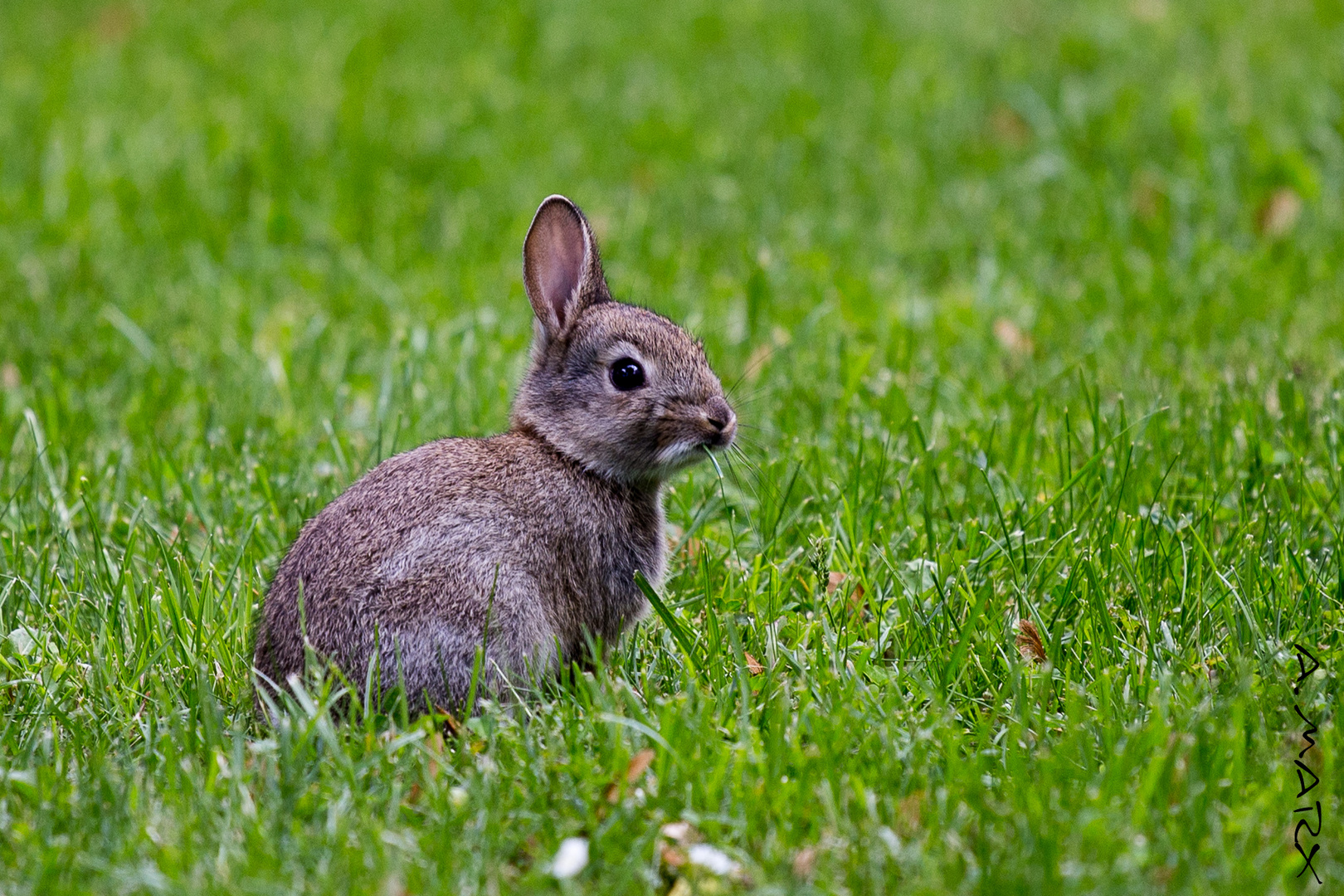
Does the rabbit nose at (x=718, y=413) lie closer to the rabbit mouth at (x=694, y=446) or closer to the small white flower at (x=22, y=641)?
A: the rabbit mouth at (x=694, y=446)

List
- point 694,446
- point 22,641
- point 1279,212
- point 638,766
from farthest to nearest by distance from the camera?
point 1279,212 < point 694,446 < point 22,641 < point 638,766

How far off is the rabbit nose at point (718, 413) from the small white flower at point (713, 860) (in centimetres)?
148

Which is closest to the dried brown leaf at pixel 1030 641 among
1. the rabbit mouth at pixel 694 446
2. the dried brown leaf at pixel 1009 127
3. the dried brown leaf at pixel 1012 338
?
the rabbit mouth at pixel 694 446

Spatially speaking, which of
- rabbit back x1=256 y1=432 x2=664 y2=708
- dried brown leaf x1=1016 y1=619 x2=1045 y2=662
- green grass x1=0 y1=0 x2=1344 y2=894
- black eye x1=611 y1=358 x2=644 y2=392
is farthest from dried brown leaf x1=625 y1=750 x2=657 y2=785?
black eye x1=611 y1=358 x2=644 y2=392

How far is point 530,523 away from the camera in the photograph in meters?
4.12

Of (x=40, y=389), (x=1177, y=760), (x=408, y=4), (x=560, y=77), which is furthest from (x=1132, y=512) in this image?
(x=408, y=4)

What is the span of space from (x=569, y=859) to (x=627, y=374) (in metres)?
1.73

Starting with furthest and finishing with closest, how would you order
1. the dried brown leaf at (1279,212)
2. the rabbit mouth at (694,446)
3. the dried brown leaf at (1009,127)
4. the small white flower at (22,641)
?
the dried brown leaf at (1009,127)
the dried brown leaf at (1279,212)
the rabbit mouth at (694,446)
the small white flower at (22,641)

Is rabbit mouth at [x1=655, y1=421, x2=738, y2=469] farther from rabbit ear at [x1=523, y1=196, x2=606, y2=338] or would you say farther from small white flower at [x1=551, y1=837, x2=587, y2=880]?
small white flower at [x1=551, y1=837, x2=587, y2=880]

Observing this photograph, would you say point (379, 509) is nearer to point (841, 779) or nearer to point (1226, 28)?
point (841, 779)

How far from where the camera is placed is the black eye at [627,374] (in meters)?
4.43

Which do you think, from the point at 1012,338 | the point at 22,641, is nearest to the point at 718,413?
the point at 22,641

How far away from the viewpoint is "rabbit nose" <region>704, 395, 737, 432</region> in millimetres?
4312

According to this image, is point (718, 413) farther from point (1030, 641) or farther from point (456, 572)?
point (1030, 641)
